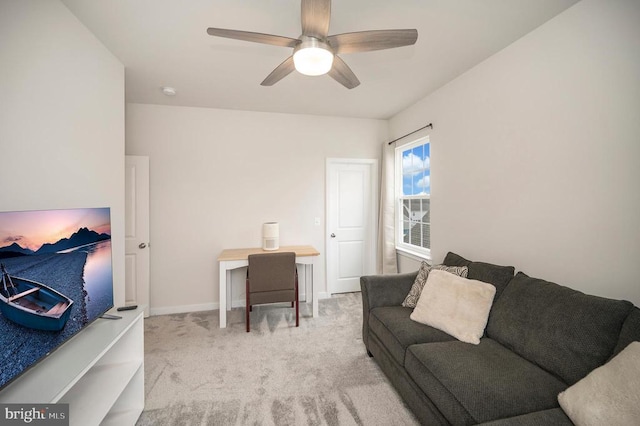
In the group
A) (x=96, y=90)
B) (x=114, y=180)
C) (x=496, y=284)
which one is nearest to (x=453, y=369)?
(x=496, y=284)

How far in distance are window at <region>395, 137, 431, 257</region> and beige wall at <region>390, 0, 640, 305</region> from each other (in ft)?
2.05

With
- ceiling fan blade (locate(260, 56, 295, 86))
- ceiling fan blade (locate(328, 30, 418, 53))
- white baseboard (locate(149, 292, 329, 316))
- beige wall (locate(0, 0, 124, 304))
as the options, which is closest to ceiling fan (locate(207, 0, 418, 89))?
ceiling fan blade (locate(328, 30, 418, 53))

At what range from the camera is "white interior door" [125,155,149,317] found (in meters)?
3.17

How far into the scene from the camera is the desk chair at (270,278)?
284 centimetres

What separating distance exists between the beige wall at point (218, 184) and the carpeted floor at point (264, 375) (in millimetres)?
607

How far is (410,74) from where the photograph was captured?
262cm

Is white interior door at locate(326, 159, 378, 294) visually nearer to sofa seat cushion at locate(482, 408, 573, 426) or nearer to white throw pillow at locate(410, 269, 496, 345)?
white throw pillow at locate(410, 269, 496, 345)

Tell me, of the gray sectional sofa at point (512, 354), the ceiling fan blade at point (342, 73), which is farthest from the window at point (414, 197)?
the ceiling fan blade at point (342, 73)

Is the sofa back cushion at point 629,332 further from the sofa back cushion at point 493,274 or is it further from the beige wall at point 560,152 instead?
the sofa back cushion at point 493,274

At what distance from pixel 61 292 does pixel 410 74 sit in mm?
3055

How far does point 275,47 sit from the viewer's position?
2.16 m

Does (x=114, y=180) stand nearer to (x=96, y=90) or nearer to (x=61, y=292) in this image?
(x=96, y=90)

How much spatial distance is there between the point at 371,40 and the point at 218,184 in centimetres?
265

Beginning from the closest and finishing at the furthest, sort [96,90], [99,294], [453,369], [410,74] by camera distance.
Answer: [453,369] → [99,294] → [96,90] → [410,74]
